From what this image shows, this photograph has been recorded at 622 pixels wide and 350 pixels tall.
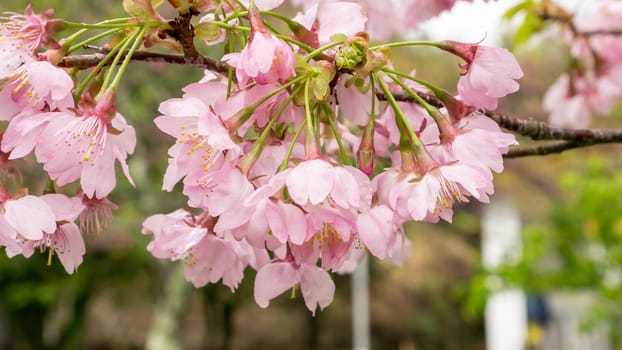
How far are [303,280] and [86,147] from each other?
186mm

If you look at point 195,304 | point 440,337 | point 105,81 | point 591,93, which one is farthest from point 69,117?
point 440,337

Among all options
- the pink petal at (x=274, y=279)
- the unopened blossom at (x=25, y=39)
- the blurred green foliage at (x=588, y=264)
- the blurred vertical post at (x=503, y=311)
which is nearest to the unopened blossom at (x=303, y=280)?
the pink petal at (x=274, y=279)

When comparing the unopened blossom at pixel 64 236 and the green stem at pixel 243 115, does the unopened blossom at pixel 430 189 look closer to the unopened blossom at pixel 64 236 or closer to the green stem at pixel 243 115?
the green stem at pixel 243 115

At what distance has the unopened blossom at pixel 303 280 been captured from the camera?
54 centimetres

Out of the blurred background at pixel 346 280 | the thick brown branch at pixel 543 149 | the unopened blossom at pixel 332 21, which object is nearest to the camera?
the unopened blossom at pixel 332 21

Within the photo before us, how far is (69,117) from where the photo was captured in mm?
460

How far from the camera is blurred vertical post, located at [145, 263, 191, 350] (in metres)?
4.62

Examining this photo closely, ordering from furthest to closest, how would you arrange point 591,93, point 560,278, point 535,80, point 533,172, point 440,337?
point 440,337 → point 533,172 → point 535,80 → point 560,278 → point 591,93

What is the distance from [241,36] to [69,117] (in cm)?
14

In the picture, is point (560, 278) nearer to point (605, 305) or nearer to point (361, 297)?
point (605, 305)

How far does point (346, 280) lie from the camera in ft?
23.1

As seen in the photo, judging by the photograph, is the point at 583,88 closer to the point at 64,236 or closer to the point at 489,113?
the point at 489,113

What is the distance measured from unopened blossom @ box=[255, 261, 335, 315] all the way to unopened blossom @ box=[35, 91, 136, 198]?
13 centimetres

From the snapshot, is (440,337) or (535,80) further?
(440,337)
